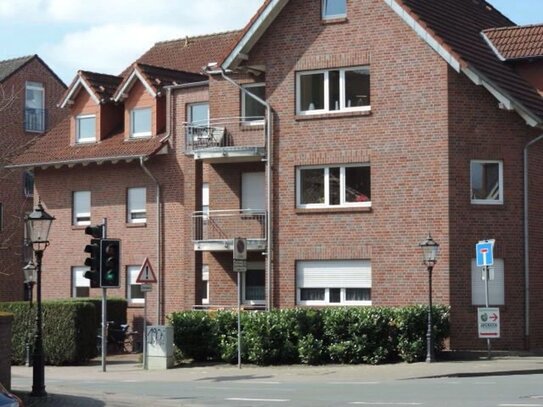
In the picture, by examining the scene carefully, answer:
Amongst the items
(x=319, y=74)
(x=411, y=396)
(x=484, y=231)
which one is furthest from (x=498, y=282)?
(x=411, y=396)

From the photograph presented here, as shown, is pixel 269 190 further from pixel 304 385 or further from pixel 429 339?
pixel 304 385

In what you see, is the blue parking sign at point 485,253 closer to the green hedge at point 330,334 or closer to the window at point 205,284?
the green hedge at point 330,334

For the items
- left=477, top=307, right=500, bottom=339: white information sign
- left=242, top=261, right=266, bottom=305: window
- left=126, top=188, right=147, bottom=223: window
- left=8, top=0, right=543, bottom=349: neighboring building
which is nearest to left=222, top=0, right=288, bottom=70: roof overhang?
left=8, top=0, right=543, bottom=349: neighboring building

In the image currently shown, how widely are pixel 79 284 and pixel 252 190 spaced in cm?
Answer: 1023

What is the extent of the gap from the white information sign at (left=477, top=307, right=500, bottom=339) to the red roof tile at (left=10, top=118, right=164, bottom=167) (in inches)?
590

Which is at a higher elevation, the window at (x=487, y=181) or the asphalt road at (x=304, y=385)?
the window at (x=487, y=181)

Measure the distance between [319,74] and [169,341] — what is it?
8792 millimetres

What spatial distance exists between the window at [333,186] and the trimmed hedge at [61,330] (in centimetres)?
A: 734

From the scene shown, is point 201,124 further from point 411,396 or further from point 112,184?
point 411,396

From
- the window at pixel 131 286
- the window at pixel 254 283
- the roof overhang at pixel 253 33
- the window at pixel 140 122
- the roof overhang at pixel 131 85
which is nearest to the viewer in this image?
the roof overhang at pixel 253 33

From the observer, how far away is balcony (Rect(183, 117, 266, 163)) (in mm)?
36219

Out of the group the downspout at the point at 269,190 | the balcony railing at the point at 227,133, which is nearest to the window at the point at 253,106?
the balcony railing at the point at 227,133

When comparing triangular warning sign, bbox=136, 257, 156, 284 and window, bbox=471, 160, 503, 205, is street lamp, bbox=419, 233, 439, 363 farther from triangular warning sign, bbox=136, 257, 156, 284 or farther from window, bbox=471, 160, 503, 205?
triangular warning sign, bbox=136, 257, 156, 284

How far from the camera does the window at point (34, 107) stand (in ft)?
182
